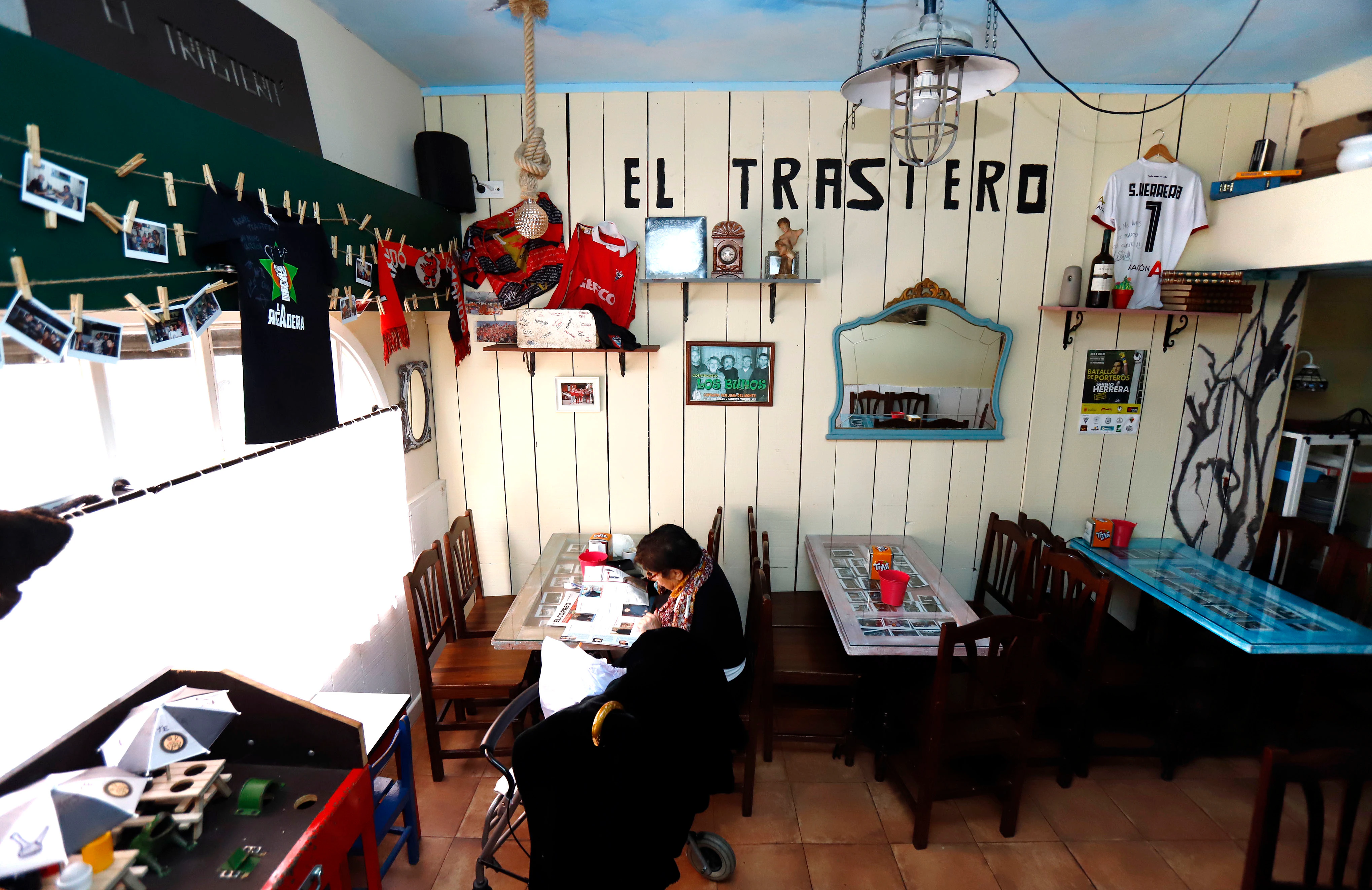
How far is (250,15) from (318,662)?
2.07 meters

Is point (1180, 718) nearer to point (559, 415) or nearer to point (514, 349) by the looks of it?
point (559, 415)

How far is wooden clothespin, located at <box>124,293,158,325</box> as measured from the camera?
4.22 feet

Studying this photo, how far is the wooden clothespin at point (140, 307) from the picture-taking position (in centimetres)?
129

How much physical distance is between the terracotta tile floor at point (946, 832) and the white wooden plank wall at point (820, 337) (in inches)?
41.0

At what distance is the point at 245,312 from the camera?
1.59 m

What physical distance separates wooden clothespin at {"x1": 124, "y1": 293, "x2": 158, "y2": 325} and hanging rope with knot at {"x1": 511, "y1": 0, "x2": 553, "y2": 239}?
1.23m

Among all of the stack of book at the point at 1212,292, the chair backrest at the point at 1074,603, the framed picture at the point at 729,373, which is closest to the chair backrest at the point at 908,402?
the framed picture at the point at 729,373

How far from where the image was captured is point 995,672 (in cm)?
222

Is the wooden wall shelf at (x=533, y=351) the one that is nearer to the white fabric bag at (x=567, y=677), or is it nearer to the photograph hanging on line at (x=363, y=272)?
the photograph hanging on line at (x=363, y=272)

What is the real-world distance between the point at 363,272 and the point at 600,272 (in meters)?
1.15

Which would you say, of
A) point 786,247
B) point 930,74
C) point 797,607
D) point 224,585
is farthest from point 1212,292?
point 224,585

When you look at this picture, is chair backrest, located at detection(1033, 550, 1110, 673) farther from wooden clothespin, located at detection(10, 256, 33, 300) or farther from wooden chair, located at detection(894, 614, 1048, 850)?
wooden clothespin, located at detection(10, 256, 33, 300)

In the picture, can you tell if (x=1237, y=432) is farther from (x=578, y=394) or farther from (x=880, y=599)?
Result: (x=578, y=394)

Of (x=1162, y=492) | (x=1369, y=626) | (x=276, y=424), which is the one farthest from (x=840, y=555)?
(x=276, y=424)
